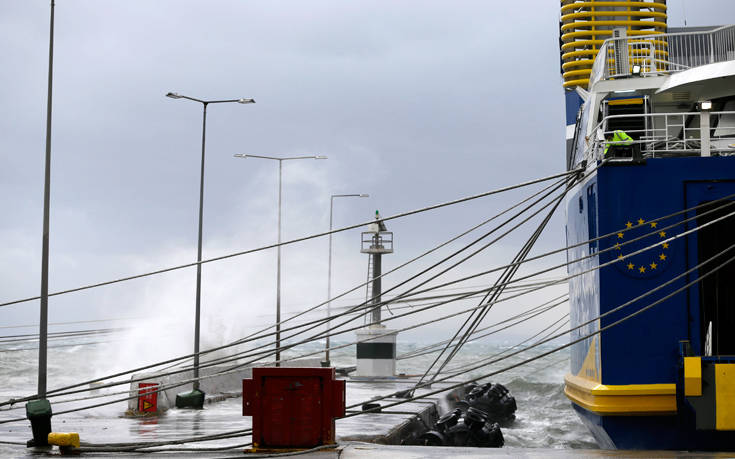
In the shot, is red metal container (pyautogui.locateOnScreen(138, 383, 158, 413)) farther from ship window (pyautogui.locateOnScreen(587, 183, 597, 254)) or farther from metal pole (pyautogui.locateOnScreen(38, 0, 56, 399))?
ship window (pyautogui.locateOnScreen(587, 183, 597, 254))

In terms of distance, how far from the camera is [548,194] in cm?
1706

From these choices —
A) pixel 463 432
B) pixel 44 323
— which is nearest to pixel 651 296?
pixel 463 432

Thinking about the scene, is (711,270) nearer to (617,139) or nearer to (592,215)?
(592,215)

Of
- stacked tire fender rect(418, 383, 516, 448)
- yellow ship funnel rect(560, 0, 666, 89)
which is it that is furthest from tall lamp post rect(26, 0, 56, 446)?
yellow ship funnel rect(560, 0, 666, 89)

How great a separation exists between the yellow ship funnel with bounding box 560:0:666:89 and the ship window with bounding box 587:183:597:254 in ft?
47.2

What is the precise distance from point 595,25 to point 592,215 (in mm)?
15844

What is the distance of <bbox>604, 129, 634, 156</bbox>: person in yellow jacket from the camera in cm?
1563

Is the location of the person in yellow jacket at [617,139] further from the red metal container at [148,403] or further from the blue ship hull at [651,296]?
the red metal container at [148,403]

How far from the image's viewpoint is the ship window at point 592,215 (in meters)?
16.2

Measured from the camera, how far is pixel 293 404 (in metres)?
13.6

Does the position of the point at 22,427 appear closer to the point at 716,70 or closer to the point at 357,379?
the point at 716,70

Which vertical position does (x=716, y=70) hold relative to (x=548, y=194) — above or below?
above

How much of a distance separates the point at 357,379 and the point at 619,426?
25.2 m

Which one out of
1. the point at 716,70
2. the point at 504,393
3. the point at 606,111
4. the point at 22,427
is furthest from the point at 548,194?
the point at 504,393
